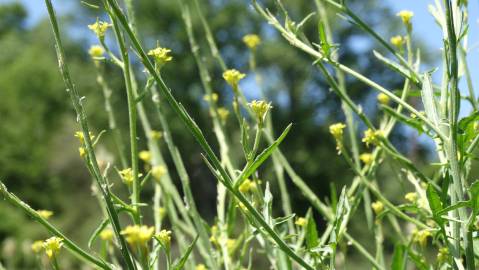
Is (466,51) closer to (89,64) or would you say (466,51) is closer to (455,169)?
(455,169)

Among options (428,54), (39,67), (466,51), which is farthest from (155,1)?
(466,51)

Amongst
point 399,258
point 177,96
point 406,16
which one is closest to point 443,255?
point 399,258

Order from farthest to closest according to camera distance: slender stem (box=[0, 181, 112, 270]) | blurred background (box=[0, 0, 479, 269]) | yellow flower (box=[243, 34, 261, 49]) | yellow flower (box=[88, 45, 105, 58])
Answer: blurred background (box=[0, 0, 479, 269]) → yellow flower (box=[243, 34, 261, 49]) → yellow flower (box=[88, 45, 105, 58]) → slender stem (box=[0, 181, 112, 270])

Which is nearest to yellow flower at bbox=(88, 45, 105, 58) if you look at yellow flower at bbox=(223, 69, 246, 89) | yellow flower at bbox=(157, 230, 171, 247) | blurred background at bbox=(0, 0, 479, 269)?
yellow flower at bbox=(223, 69, 246, 89)

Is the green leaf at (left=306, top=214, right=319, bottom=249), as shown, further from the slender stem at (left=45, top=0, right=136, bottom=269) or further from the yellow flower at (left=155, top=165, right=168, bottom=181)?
the yellow flower at (left=155, top=165, right=168, bottom=181)

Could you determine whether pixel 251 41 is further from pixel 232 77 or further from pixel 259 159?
pixel 259 159

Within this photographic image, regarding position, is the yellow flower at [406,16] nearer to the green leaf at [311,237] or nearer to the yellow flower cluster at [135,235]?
the green leaf at [311,237]

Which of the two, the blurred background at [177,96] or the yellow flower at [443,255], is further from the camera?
the blurred background at [177,96]

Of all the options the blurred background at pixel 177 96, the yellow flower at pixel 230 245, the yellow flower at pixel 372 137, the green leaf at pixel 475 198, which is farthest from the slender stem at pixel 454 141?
the blurred background at pixel 177 96
